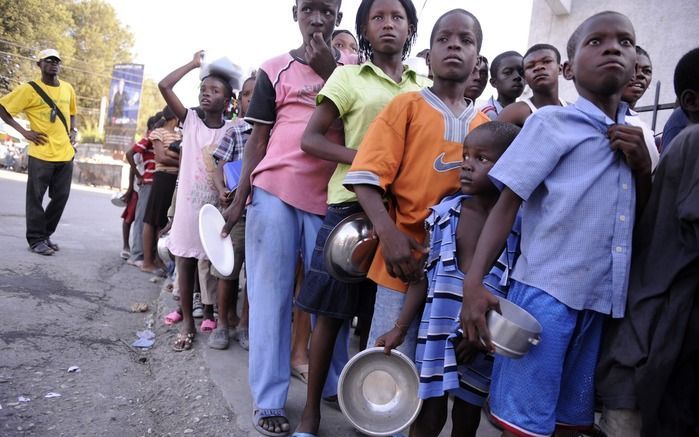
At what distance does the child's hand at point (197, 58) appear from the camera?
4.00m

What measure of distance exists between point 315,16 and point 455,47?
0.78m

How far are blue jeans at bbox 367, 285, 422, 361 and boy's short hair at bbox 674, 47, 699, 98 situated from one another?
119 cm

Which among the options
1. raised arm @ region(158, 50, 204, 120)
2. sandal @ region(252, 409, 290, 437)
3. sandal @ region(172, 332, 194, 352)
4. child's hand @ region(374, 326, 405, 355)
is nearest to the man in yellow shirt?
raised arm @ region(158, 50, 204, 120)

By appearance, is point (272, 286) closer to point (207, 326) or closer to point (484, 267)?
point (484, 267)

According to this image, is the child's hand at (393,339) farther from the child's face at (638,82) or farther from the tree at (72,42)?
the tree at (72,42)

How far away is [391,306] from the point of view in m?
2.03

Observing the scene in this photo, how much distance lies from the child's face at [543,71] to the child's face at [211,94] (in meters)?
2.15

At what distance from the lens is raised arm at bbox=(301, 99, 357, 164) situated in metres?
2.23

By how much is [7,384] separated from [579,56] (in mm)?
2979

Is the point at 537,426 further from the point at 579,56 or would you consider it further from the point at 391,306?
the point at 579,56

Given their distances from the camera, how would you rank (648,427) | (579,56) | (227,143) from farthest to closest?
(227,143)
(579,56)
(648,427)

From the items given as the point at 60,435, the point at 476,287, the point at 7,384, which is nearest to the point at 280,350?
the point at 60,435

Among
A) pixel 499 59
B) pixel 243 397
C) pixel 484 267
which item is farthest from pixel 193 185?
pixel 484 267

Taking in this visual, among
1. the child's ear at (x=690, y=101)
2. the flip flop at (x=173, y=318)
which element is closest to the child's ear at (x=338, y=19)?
the child's ear at (x=690, y=101)
